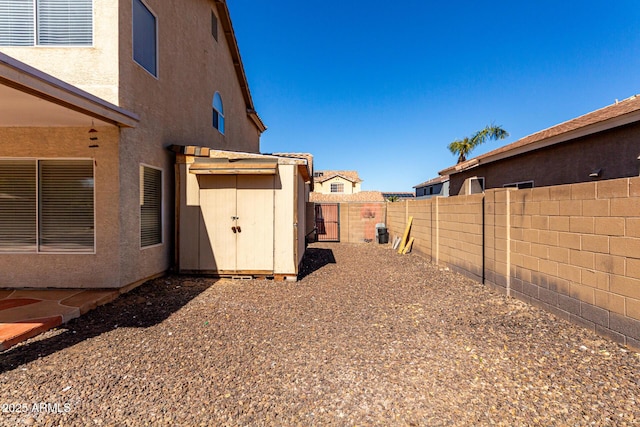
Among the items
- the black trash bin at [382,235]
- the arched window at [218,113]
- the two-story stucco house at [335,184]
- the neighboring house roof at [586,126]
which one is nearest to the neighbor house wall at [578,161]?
the neighboring house roof at [586,126]

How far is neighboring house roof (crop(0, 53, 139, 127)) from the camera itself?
3.23m

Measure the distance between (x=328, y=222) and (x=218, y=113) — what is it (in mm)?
8138

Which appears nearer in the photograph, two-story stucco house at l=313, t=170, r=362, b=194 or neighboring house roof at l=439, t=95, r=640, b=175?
neighboring house roof at l=439, t=95, r=640, b=175

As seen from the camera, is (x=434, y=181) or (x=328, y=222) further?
(x=434, y=181)

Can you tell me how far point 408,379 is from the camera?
9.90 ft

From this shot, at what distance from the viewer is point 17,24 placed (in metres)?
5.39

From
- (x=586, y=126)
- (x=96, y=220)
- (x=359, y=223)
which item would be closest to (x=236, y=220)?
(x=96, y=220)

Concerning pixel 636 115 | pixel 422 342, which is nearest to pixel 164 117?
pixel 422 342

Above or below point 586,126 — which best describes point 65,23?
above

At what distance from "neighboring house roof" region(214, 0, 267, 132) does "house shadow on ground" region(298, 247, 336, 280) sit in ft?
25.9

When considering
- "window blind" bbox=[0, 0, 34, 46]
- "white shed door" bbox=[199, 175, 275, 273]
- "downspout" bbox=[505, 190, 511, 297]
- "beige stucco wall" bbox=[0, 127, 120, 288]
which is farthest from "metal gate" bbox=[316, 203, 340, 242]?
"window blind" bbox=[0, 0, 34, 46]

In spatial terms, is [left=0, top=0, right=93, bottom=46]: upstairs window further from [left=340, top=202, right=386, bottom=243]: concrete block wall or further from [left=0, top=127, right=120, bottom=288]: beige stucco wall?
[left=340, top=202, right=386, bottom=243]: concrete block wall

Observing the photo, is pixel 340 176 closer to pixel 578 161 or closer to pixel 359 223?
pixel 359 223

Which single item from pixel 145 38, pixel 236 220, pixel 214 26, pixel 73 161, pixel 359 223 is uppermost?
pixel 214 26
